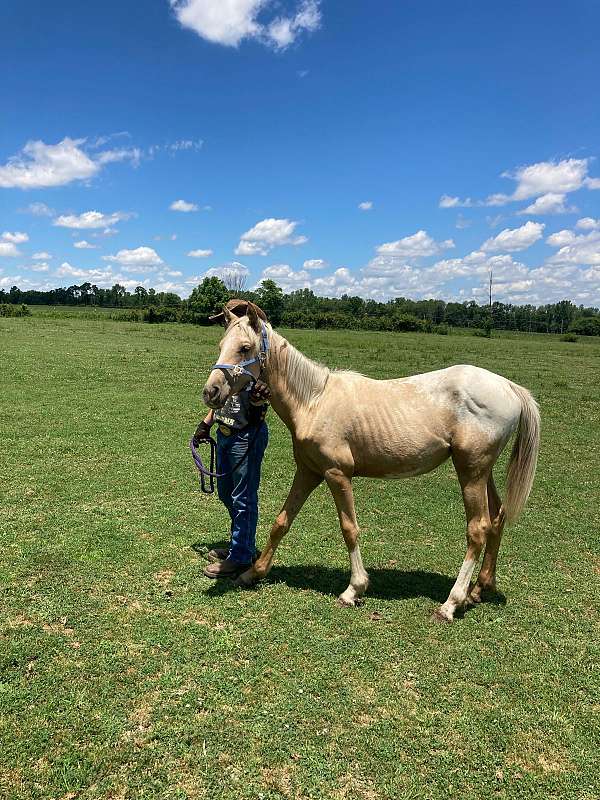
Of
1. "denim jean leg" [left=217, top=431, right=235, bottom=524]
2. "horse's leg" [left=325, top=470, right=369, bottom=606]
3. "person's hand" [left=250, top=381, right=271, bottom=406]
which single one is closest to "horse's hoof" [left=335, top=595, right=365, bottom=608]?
"horse's leg" [left=325, top=470, right=369, bottom=606]

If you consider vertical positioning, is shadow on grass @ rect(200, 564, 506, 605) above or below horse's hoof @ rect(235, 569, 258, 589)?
below

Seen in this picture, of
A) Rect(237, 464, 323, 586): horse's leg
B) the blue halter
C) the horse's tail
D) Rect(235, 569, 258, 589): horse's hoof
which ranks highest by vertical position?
the blue halter

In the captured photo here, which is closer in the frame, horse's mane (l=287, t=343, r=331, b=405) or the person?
horse's mane (l=287, t=343, r=331, b=405)

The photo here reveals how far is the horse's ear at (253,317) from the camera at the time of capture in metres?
4.01

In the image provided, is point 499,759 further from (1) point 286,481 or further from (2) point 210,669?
(1) point 286,481

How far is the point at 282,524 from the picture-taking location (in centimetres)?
460

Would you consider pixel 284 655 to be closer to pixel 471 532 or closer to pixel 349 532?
pixel 349 532

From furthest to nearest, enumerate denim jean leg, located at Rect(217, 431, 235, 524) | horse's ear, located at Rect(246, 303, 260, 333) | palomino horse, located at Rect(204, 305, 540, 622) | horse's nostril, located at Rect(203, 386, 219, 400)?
1. denim jean leg, located at Rect(217, 431, 235, 524)
2. palomino horse, located at Rect(204, 305, 540, 622)
3. horse's ear, located at Rect(246, 303, 260, 333)
4. horse's nostril, located at Rect(203, 386, 219, 400)

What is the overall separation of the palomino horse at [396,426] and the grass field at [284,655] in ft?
1.81

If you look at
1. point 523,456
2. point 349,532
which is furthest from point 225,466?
point 523,456

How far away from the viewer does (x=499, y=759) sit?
2869 millimetres

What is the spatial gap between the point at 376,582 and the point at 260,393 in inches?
87.7

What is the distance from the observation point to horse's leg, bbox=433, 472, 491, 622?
425cm

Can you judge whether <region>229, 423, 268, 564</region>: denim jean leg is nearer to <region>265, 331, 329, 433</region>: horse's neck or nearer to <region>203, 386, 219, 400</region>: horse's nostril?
<region>265, 331, 329, 433</region>: horse's neck
